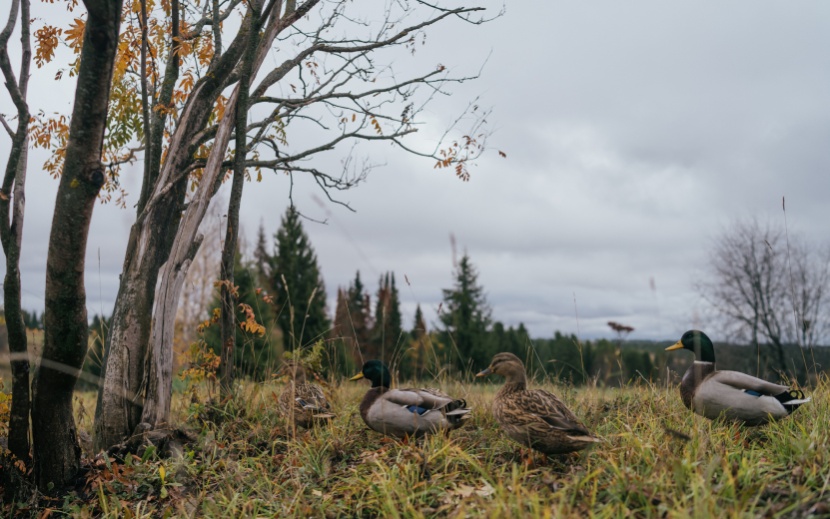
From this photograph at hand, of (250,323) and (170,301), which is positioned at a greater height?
(170,301)

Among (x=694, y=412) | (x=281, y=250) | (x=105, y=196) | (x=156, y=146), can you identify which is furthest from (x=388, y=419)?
(x=281, y=250)

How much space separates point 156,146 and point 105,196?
399 cm

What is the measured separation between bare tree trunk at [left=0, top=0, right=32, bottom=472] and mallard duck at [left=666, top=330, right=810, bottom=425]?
19.7ft

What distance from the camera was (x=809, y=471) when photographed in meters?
4.05

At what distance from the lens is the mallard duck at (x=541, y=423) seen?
4.66 meters

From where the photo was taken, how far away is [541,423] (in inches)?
187

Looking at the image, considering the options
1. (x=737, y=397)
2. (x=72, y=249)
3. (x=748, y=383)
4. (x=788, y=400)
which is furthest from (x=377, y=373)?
(x=788, y=400)

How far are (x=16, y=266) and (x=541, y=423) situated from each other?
15.3ft

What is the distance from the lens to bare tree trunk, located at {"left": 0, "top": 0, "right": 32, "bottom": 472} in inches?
215

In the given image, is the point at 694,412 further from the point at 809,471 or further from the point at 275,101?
the point at 275,101

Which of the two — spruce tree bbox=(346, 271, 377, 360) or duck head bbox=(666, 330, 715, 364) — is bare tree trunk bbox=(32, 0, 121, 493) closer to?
duck head bbox=(666, 330, 715, 364)

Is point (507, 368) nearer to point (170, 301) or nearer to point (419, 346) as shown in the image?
point (170, 301)

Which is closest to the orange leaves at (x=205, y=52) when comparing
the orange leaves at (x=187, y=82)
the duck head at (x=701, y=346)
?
the orange leaves at (x=187, y=82)

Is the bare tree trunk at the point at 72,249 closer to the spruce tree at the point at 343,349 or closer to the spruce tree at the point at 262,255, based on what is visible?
the spruce tree at the point at 343,349
